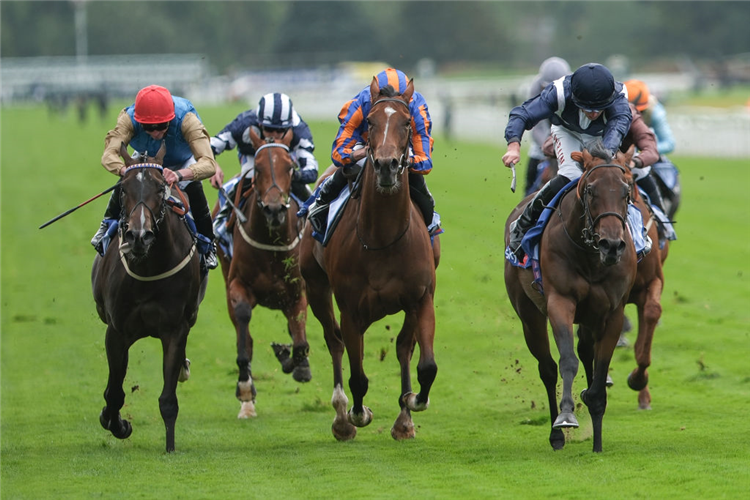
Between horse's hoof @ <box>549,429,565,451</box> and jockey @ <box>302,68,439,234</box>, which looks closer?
horse's hoof @ <box>549,429,565,451</box>

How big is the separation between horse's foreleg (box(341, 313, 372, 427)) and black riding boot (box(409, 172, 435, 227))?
90 cm

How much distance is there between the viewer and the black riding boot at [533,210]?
8.41m

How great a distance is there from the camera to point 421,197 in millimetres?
8742

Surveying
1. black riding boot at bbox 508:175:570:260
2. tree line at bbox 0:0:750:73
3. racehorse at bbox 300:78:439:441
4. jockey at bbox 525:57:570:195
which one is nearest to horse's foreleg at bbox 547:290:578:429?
black riding boot at bbox 508:175:570:260

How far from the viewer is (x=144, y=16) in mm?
90938

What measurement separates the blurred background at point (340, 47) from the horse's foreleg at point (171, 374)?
42.9m

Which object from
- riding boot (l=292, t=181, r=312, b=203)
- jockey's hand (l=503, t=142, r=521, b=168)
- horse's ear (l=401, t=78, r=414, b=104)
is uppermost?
horse's ear (l=401, t=78, r=414, b=104)

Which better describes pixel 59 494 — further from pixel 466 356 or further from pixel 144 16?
pixel 144 16

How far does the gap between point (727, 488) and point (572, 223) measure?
191 centimetres

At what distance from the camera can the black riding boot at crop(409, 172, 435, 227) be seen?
28.6 ft

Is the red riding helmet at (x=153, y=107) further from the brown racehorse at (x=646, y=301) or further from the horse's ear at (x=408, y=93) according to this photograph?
the brown racehorse at (x=646, y=301)

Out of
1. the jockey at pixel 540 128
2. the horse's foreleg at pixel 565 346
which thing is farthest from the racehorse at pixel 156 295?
the jockey at pixel 540 128

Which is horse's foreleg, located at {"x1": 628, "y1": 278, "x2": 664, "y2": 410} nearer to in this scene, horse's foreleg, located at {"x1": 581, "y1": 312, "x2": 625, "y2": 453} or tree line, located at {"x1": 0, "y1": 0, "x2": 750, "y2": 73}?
horse's foreleg, located at {"x1": 581, "y1": 312, "x2": 625, "y2": 453}

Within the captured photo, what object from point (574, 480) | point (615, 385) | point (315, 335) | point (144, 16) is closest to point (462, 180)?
point (315, 335)
